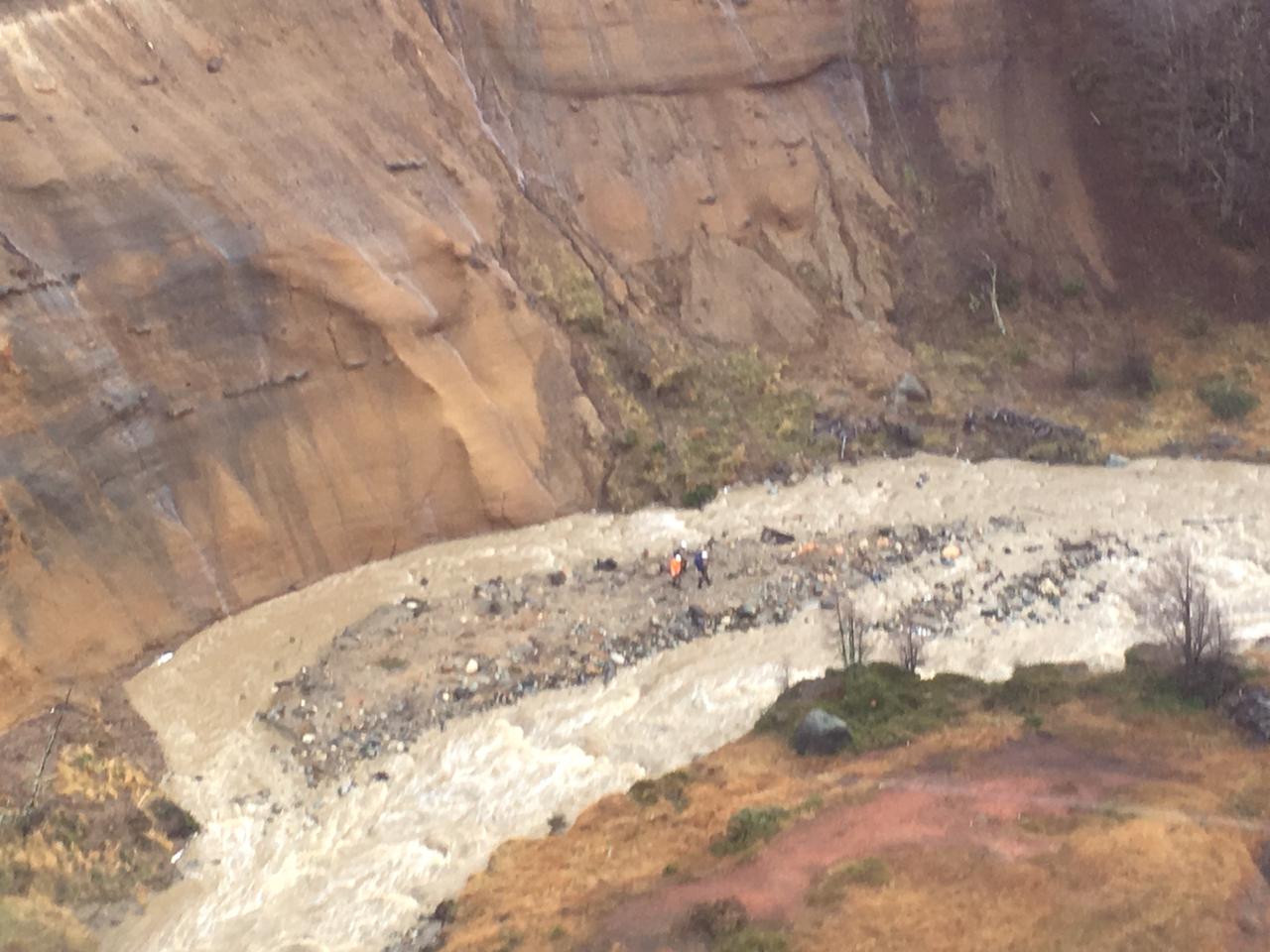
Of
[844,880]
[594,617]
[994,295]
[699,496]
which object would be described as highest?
[994,295]

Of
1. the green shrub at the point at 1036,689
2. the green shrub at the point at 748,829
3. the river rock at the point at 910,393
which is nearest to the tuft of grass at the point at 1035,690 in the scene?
the green shrub at the point at 1036,689

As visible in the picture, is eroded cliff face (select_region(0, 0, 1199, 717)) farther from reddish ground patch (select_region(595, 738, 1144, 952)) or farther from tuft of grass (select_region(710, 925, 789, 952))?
tuft of grass (select_region(710, 925, 789, 952))

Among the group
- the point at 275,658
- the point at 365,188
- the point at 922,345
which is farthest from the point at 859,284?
the point at 275,658

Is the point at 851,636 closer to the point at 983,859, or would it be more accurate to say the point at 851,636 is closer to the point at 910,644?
the point at 910,644

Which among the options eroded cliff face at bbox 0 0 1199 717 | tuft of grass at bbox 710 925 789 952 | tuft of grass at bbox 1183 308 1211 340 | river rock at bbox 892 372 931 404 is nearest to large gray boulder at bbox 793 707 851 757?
tuft of grass at bbox 710 925 789 952

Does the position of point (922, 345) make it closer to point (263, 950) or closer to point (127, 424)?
point (127, 424)

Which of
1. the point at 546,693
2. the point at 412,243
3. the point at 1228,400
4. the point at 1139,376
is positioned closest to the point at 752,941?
the point at 546,693
